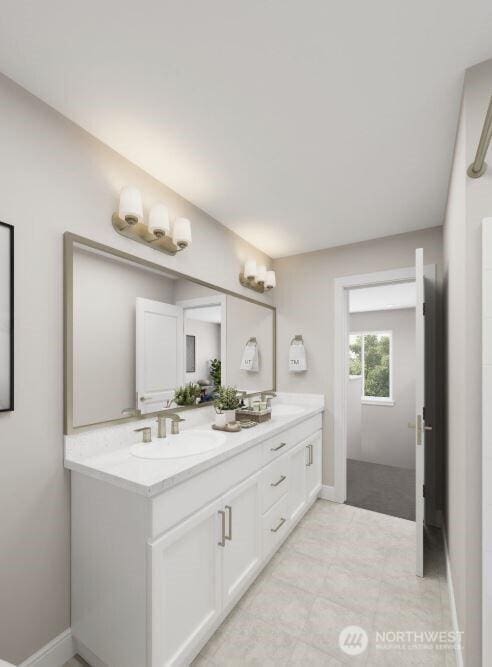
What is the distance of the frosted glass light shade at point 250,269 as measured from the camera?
2760 millimetres

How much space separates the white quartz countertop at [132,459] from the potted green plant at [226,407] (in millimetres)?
171

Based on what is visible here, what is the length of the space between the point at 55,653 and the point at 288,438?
1561mm

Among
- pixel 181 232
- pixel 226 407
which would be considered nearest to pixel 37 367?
pixel 181 232

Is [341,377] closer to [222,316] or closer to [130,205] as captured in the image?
[222,316]

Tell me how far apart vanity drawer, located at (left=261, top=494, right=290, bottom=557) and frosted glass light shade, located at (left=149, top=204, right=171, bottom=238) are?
1.76 m

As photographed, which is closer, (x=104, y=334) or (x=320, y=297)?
(x=104, y=334)

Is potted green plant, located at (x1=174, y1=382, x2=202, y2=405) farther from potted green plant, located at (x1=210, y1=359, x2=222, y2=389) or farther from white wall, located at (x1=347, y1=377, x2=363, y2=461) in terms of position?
white wall, located at (x1=347, y1=377, x2=363, y2=461)

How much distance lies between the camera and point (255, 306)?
9.79ft

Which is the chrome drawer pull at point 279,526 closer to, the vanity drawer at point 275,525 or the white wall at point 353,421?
the vanity drawer at point 275,525

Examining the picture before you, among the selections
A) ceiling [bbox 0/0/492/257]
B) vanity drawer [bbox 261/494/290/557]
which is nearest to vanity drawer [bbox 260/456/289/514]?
vanity drawer [bbox 261/494/290/557]

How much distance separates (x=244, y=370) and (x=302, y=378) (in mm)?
678

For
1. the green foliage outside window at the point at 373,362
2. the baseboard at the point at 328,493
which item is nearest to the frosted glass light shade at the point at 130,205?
the baseboard at the point at 328,493

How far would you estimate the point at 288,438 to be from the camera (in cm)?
228

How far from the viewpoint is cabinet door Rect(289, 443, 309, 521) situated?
2.33 m
